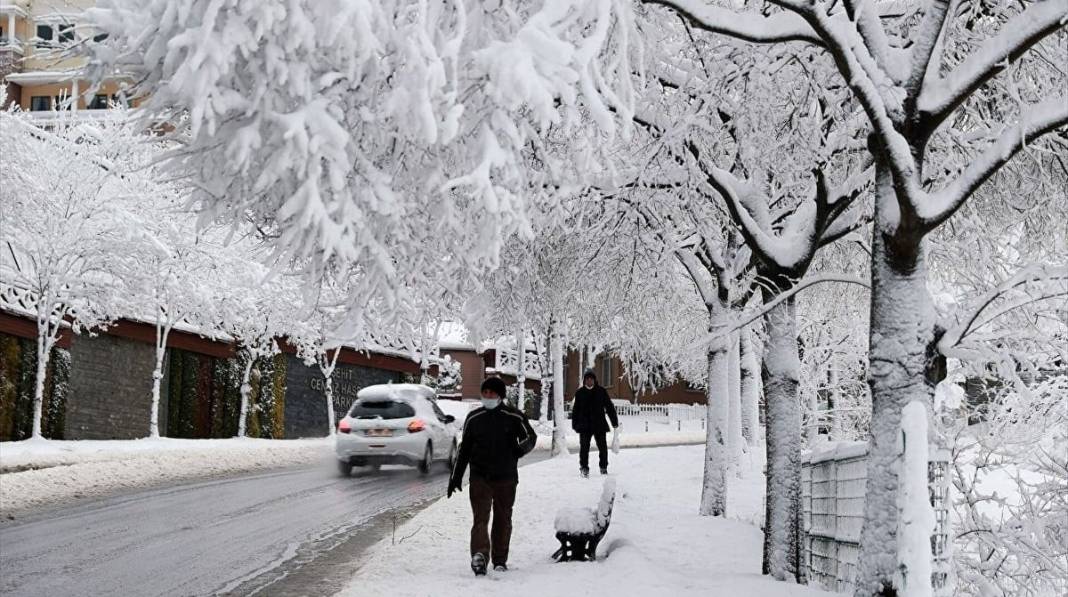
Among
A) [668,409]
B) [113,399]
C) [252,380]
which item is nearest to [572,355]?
[668,409]

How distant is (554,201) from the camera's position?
7.17 metres

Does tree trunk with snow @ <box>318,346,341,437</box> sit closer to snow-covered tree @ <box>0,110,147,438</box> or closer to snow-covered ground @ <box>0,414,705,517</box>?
snow-covered ground @ <box>0,414,705,517</box>

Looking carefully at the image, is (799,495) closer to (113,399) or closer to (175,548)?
(175,548)

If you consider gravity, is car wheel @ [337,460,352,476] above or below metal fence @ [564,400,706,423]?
below

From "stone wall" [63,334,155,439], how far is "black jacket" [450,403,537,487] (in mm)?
18968

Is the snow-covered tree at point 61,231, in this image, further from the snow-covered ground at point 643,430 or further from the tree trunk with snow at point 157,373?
the snow-covered ground at point 643,430

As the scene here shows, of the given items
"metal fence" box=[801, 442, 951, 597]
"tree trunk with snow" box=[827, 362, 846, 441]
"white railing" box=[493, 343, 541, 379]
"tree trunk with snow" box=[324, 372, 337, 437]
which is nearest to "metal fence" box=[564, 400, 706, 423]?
"white railing" box=[493, 343, 541, 379]

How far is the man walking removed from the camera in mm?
8758

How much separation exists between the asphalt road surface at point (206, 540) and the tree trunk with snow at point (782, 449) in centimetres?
380

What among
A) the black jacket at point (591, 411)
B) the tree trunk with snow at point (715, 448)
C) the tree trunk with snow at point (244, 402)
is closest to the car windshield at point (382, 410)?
the black jacket at point (591, 411)

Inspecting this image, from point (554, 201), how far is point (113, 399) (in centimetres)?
2283

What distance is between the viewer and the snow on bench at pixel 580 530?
8664 millimetres

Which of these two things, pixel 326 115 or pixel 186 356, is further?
pixel 186 356

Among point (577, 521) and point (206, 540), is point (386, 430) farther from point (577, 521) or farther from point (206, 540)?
point (577, 521)
